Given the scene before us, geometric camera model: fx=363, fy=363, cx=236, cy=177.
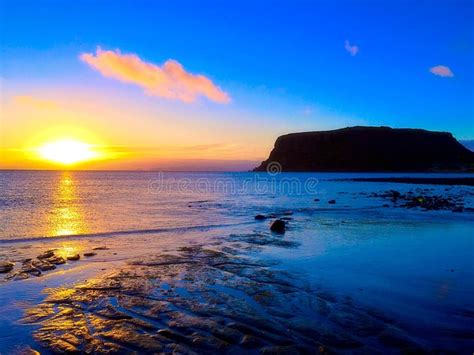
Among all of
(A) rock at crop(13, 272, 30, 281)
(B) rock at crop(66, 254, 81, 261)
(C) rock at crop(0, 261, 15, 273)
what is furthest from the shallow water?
(C) rock at crop(0, 261, 15, 273)

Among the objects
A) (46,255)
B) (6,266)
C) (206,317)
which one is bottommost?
(46,255)

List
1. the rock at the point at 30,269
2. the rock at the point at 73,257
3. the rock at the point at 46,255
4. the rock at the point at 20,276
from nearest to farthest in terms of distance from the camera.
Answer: the rock at the point at 20,276 < the rock at the point at 30,269 < the rock at the point at 73,257 < the rock at the point at 46,255

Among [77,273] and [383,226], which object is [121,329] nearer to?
[77,273]

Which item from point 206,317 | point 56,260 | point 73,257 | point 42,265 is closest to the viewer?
point 206,317

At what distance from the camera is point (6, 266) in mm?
12211

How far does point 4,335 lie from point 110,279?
4011 mm

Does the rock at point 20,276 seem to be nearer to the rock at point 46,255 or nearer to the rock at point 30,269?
the rock at point 30,269

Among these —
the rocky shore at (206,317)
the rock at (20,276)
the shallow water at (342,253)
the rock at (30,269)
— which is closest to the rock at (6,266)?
the rock at (30,269)

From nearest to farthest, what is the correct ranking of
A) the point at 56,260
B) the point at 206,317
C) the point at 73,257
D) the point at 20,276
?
the point at 206,317 → the point at 20,276 → the point at 56,260 → the point at 73,257

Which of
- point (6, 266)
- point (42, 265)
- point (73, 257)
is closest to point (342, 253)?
point (73, 257)

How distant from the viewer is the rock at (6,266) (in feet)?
38.7

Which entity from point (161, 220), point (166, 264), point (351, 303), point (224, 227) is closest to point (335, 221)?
point (224, 227)

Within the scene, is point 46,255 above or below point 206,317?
below

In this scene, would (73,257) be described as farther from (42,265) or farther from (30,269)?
(30,269)
